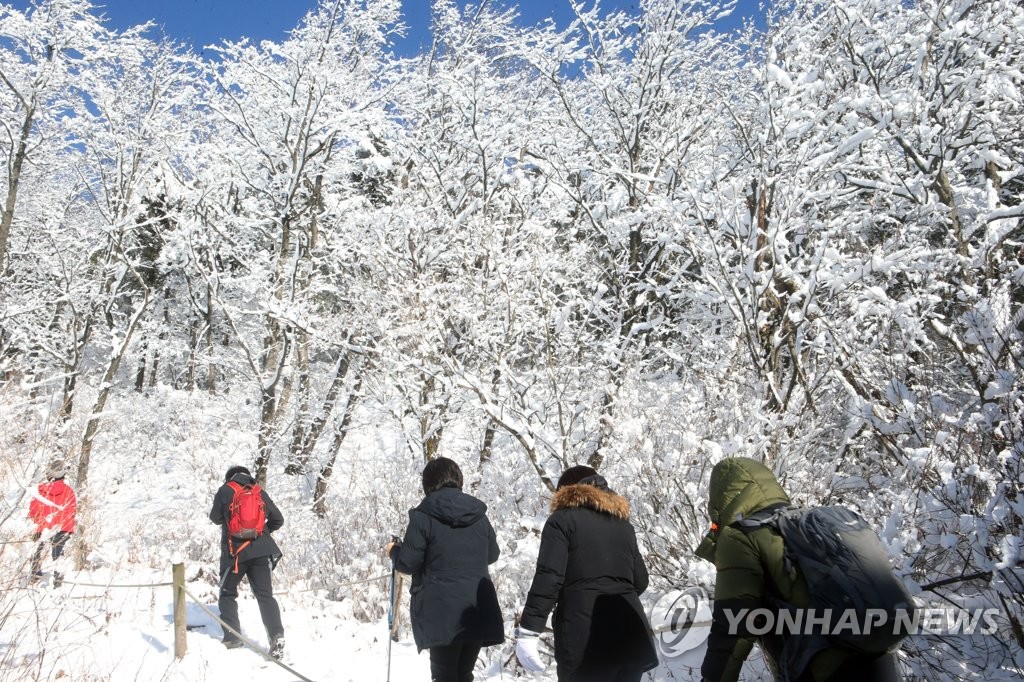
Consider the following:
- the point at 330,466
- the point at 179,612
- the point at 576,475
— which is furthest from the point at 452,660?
the point at 330,466

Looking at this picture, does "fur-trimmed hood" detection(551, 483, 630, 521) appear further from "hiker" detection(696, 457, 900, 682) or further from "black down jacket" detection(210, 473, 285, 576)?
"black down jacket" detection(210, 473, 285, 576)

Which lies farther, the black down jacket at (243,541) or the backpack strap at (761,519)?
the black down jacket at (243,541)

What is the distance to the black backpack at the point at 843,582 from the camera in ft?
6.01

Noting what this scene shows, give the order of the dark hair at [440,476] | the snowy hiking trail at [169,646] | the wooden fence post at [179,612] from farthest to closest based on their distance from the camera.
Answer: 1. the wooden fence post at [179,612]
2. the snowy hiking trail at [169,646]
3. the dark hair at [440,476]

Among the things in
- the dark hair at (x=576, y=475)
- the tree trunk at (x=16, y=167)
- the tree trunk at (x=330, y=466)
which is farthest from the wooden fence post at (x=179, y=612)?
the tree trunk at (x=16, y=167)

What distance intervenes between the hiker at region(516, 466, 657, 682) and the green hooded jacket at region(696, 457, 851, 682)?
67cm

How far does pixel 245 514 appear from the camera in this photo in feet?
17.2

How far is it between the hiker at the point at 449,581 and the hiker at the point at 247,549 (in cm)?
225

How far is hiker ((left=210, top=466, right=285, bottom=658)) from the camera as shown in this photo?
5234mm

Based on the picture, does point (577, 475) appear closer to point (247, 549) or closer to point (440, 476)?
point (440, 476)

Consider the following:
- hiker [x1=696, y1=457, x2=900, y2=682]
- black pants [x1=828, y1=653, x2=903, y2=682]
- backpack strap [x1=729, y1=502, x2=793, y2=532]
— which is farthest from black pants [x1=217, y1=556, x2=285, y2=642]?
black pants [x1=828, y1=653, x2=903, y2=682]

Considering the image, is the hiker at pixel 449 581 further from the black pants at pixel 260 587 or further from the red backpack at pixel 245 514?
the black pants at pixel 260 587

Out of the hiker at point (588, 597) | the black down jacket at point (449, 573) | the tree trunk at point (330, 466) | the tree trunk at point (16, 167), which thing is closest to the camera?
the hiker at point (588, 597)

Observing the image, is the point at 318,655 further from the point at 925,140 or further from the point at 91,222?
the point at 91,222
